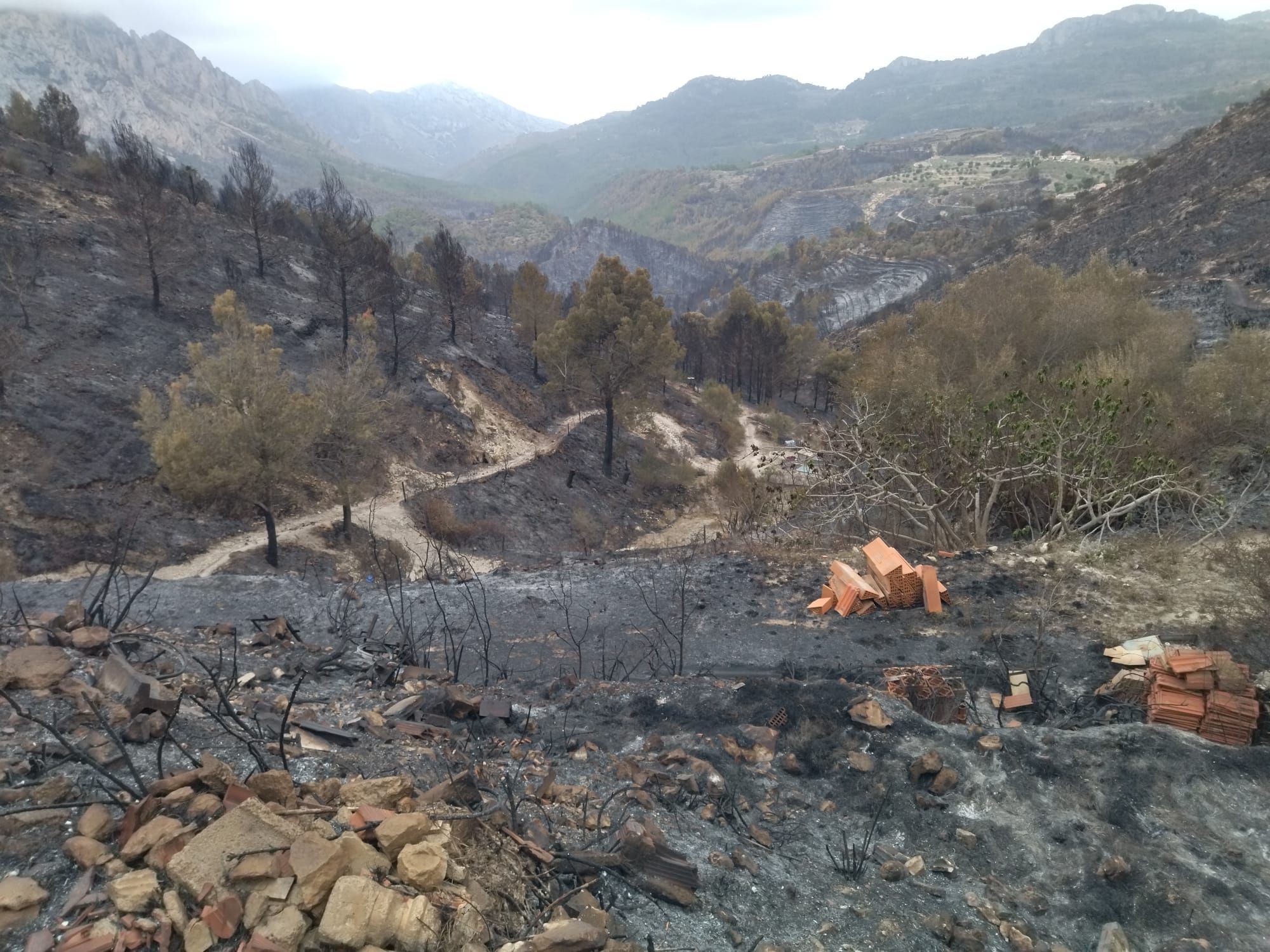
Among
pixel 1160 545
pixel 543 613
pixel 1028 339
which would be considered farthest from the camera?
pixel 1028 339

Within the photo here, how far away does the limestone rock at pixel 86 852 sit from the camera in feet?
10.4

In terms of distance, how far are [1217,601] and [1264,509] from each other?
176 inches

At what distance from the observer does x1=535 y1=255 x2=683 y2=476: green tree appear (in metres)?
25.4

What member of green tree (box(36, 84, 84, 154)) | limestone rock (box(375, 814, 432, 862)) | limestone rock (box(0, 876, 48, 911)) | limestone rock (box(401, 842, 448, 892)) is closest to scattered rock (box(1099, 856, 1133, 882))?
limestone rock (box(401, 842, 448, 892))

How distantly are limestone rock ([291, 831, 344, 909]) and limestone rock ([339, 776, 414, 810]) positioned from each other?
2.32 feet

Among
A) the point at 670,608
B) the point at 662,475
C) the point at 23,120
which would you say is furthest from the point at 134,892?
the point at 23,120

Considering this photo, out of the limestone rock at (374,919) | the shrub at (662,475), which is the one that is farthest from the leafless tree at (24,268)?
the limestone rock at (374,919)

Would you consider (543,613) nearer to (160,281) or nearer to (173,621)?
(173,621)

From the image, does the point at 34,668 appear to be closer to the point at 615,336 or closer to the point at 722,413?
the point at 615,336

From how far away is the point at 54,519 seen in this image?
1587 centimetres

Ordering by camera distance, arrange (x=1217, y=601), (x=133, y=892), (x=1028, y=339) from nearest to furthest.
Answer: (x=133, y=892) < (x=1217, y=601) < (x=1028, y=339)

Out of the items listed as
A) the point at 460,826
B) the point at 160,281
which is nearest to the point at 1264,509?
the point at 460,826

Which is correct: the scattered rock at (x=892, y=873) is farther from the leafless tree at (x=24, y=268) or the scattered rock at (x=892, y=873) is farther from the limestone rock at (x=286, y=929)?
the leafless tree at (x=24, y=268)

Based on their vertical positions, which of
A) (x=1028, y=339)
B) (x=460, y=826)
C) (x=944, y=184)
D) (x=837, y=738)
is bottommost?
(x=837, y=738)
